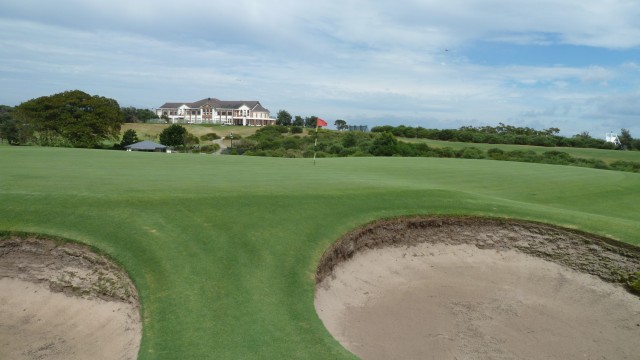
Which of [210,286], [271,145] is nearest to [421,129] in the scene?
[271,145]

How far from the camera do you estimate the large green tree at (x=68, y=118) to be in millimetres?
63688

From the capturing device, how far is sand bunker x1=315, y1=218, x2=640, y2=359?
33.6 ft

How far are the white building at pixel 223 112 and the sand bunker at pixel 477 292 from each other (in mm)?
134584

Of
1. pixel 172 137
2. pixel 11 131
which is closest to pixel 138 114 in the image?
pixel 172 137

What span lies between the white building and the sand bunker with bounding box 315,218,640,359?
13458 cm

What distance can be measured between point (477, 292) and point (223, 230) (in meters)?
6.75

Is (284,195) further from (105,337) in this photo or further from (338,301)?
(105,337)

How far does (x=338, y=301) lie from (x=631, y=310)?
24.6ft

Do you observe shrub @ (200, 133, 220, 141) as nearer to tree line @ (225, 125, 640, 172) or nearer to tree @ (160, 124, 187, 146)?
tree line @ (225, 125, 640, 172)

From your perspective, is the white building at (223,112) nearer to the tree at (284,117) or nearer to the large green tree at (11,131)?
the tree at (284,117)

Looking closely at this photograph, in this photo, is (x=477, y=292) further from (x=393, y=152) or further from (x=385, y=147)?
(x=385, y=147)

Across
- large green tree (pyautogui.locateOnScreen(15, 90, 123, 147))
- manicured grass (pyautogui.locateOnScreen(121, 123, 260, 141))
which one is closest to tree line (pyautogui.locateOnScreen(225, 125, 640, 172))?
large green tree (pyautogui.locateOnScreen(15, 90, 123, 147))

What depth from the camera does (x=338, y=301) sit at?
11.3 meters

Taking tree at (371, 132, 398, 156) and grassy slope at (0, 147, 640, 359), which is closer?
grassy slope at (0, 147, 640, 359)
